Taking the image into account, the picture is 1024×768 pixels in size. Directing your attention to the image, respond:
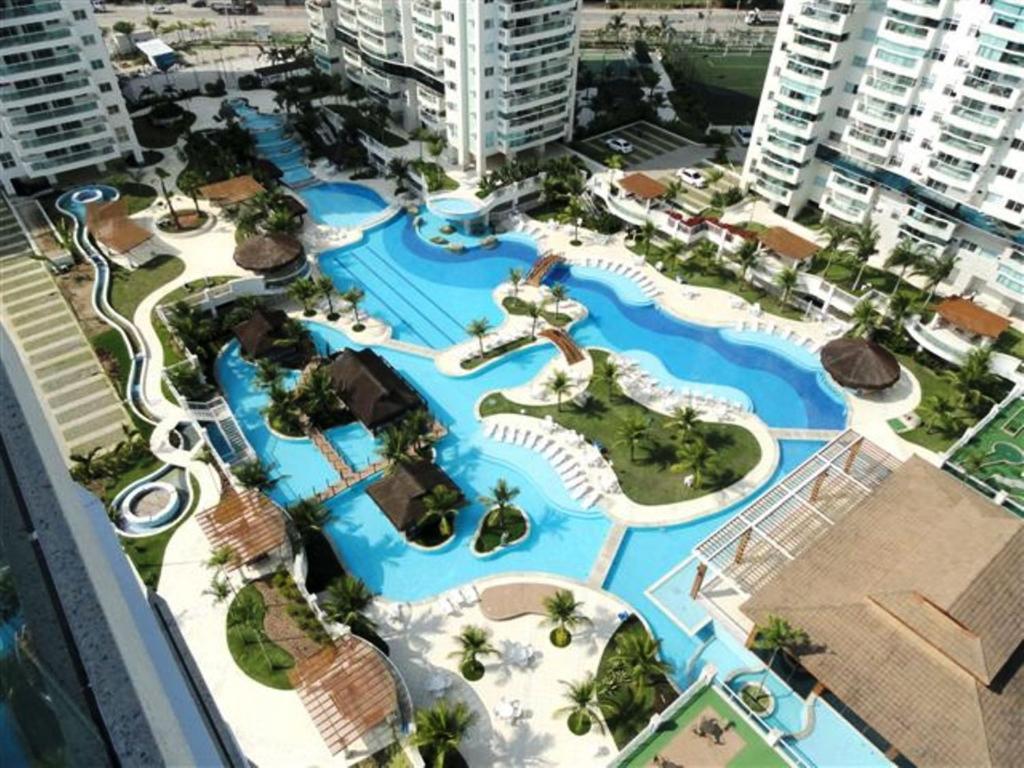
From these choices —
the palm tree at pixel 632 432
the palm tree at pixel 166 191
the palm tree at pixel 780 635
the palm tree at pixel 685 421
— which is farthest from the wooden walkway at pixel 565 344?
the palm tree at pixel 166 191

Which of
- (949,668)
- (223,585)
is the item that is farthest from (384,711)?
(949,668)

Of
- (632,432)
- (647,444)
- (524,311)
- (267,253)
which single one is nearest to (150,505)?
(267,253)

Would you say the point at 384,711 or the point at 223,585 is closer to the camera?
the point at 384,711

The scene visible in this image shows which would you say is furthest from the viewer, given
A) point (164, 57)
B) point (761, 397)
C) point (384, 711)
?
point (164, 57)

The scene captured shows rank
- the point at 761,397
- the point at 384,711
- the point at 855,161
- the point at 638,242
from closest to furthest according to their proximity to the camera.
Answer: the point at 384,711, the point at 761,397, the point at 855,161, the point at 638,242

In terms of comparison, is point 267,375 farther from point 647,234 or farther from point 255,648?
point 647,234

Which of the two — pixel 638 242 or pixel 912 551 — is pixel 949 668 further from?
pixel 638 242

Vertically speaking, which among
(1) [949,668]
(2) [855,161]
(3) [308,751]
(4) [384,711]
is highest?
(2) [855,161]
